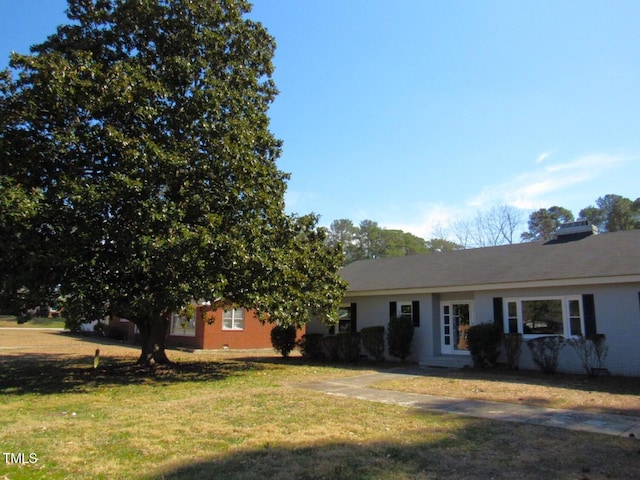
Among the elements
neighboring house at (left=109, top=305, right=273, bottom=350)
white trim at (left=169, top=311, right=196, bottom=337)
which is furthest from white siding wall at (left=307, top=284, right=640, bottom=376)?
white trim at (left=169, top=311, right=196, bottom=337)

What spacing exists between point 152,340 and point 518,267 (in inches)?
506

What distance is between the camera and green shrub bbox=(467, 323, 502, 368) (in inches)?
611

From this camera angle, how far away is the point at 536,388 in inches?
451

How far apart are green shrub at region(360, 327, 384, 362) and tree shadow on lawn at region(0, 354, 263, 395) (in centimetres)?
460

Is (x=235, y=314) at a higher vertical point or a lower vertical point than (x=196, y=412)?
higher

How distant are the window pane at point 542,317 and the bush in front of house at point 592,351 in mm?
798

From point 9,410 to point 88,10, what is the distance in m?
11.8

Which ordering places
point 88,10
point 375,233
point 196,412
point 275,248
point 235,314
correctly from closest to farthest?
point 196,412, point 275,248, point 88,10, point 235,314, point 375,233

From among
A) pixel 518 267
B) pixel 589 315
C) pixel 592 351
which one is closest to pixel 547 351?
pixel 592 351

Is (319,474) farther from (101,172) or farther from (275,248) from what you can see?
(101,172)

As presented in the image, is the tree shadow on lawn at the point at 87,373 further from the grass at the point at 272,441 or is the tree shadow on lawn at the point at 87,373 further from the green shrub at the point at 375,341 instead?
the green shrub at the point at 375,341

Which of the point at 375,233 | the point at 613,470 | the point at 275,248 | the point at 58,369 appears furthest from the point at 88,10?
the point at 375,233

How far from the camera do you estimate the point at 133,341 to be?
30.4m

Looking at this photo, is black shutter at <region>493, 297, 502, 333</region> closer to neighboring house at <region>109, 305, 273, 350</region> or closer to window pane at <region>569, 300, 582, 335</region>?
window pane at <region>569, 300, 582, 335</region>
